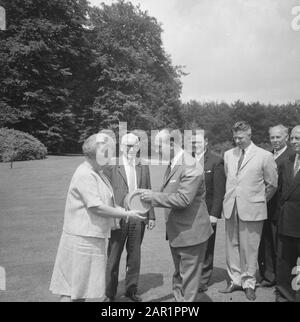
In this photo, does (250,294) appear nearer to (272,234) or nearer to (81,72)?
(272,234)

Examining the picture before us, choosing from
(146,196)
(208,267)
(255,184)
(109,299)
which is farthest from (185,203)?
(208,267)

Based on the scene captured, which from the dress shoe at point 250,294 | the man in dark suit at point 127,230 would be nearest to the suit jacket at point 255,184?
the dress shoe at point 250,294

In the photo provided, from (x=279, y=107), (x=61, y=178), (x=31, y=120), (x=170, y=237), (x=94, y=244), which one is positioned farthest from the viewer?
(x=279, y=107)

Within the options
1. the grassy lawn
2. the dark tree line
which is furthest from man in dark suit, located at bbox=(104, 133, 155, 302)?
the dark tree line

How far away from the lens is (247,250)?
18.1 feet

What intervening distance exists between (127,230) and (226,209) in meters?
1.51

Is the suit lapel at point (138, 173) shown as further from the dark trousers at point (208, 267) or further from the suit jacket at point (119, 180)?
the dark trousers at point (208, 267)

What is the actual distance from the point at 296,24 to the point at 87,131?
102 feet

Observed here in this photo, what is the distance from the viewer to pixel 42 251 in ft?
24.8

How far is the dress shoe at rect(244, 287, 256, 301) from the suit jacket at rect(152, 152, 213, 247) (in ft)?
5.18

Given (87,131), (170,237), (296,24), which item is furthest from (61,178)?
(87,131)

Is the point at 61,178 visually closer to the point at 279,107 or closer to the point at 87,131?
the point at 87,131

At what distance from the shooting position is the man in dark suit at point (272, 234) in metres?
5.91

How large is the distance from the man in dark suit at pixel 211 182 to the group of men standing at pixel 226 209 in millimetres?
15
